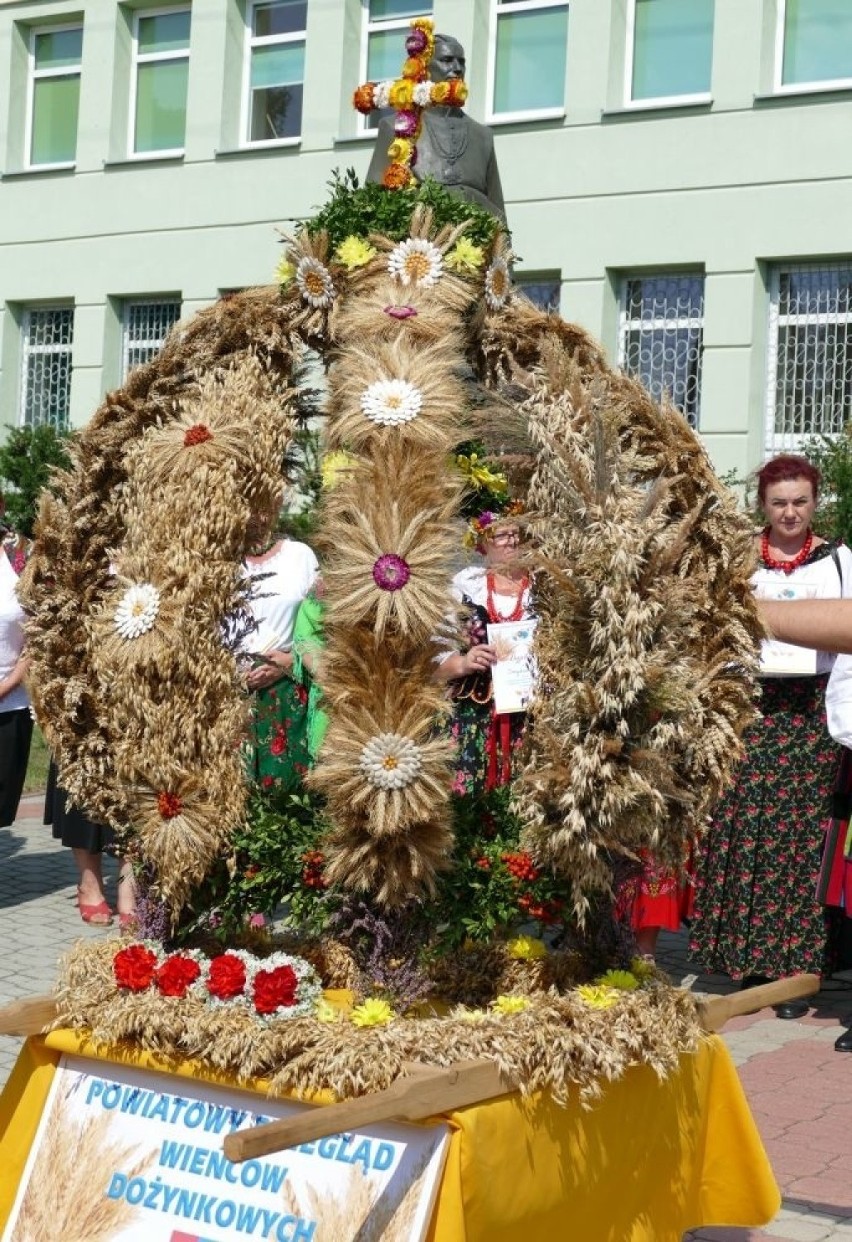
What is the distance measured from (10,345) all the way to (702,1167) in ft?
53.5

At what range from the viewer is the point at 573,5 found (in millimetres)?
15602

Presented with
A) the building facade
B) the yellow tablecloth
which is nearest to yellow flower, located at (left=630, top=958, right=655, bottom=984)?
the yellow tablecloth

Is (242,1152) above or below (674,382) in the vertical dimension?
below

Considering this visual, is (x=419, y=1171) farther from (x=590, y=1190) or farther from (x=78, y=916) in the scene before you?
(x=78, y=916)

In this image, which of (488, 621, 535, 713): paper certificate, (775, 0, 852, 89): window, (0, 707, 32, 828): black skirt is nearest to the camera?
(488, 621, 535, 713): paper certificate

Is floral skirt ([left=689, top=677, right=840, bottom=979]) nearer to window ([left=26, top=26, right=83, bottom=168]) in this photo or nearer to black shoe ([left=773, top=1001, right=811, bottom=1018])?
black shoe ([left=773, top=1001, right=811, bottom=1018])

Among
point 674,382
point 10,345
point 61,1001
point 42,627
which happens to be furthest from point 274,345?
point 10,345

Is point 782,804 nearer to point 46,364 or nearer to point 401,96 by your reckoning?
point 401,96

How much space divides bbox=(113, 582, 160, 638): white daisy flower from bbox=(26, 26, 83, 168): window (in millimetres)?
15807

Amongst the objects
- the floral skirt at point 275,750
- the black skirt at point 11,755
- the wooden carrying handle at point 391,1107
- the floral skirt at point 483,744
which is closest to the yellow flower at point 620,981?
the wooden carrying handle at point 391,1107

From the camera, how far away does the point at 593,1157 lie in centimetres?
368

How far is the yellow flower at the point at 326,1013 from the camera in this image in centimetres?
371

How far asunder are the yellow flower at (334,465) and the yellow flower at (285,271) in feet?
1.39

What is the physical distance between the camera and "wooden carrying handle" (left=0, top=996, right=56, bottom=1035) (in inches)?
154
